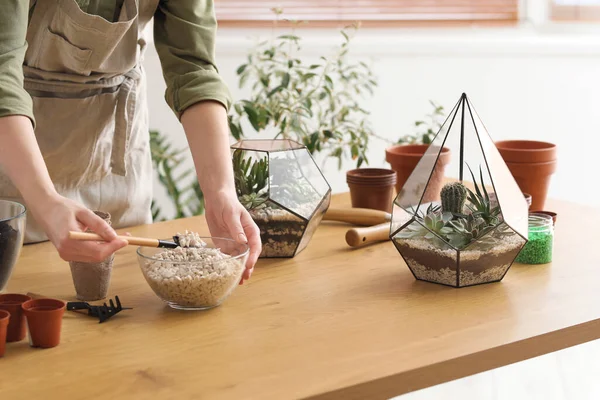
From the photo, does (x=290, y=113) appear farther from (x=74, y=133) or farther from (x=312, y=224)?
(x=312, y=224)

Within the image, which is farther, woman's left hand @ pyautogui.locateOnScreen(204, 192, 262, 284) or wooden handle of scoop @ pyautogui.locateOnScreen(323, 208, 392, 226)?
wooden handle of scoop @ pyautogui.locateOnScreen(323, 208, 392, 226)

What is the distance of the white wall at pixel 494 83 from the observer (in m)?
3.48

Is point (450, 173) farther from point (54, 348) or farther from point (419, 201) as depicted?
point (54, 348)

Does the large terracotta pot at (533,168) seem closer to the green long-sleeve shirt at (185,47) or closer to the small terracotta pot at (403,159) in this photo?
the small terracotta pot at (403,159)

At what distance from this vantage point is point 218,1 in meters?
3.54

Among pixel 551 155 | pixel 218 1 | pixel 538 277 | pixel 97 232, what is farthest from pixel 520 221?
pixel 218 1

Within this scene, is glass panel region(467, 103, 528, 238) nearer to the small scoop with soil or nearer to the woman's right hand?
the small scoop with soil

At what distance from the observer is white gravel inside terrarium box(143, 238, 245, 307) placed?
3.99 ft

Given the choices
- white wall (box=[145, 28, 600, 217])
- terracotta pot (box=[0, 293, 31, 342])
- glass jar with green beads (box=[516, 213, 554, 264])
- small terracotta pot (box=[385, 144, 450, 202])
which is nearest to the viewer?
terracotta pot (box=[0, 293, 31, 342])

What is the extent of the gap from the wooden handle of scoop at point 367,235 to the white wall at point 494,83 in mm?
1928

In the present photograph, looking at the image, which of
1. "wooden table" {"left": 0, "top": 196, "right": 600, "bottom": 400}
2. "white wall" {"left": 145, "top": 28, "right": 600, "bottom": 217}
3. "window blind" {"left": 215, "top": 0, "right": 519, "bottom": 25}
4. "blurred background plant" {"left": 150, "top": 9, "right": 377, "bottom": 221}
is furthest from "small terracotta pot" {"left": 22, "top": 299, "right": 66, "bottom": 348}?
"window blind" {"left": 215, "top": 0, "right": 519, "bottom": 25}

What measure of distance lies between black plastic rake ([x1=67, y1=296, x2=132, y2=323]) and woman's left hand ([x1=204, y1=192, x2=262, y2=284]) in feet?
0.65

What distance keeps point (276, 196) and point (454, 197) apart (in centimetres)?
33

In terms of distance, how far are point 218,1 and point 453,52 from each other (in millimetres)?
1024
